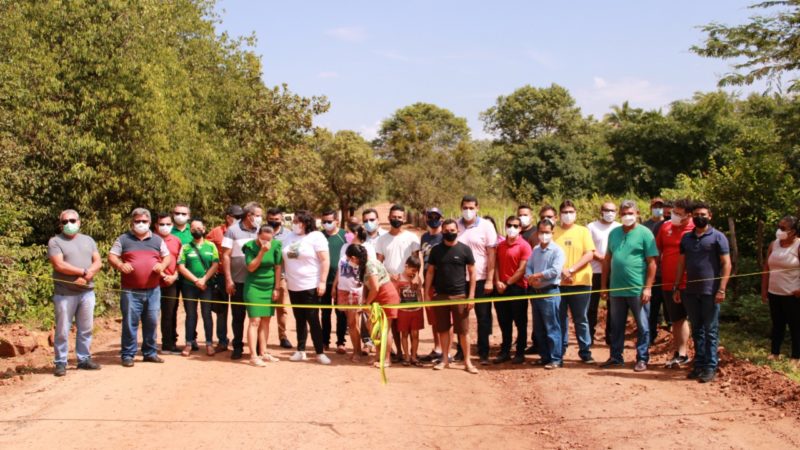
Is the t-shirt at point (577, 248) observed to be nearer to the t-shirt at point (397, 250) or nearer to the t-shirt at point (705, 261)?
the t-shirt at point (705, 261)

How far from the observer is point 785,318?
379 inches

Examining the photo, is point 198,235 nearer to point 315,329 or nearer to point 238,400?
point 315,329

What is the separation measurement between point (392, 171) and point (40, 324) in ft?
145

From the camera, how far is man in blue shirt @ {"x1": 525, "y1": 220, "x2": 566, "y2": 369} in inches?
383

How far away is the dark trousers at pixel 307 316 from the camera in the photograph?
1007 centimetres

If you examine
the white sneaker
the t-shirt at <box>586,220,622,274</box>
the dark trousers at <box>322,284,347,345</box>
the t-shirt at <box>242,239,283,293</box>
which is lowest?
the white sneaker

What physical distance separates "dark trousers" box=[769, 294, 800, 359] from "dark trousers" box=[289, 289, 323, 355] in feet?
18.8

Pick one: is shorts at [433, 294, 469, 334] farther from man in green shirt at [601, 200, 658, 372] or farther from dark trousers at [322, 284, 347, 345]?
man in green shirt at [601, 200, 658, 372]

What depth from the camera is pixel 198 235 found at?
10742 millimetres

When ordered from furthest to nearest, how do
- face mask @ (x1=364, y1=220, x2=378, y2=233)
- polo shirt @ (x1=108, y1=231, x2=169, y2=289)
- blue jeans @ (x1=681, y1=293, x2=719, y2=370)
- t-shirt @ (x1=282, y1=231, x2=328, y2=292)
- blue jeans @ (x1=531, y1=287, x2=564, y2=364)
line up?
face mask @ (x1=364, y1=220, x2=378, y2=233) → t-shirt @ (x1=282, y1=231, x2=328, y2=292) → blue jeans @ (x1=531, y1=287, x2=564, y2=364) → polo shirt @ (x1=108, y1=231, x2=169, y2=289) → blue jeans @ (x1=681, y1=293, x2=719, y2=370)

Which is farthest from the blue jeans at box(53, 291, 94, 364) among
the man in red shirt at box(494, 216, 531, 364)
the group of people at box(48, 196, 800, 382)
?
the man in red shirt at box(494, 216, 531, 364)

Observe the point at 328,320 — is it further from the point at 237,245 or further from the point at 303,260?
the point at 237,245

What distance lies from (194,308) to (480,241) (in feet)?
13.1

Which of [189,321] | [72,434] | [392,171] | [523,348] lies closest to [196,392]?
[72,434]
